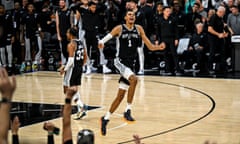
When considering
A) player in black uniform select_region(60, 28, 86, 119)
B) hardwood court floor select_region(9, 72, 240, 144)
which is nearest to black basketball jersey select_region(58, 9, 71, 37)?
hardwood court floor select_region(9, 72, 240, 144)

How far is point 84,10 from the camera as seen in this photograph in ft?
64.6

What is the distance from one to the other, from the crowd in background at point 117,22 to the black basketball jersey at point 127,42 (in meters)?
6.63

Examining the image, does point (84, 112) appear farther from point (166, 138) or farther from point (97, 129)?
point (166, 138)

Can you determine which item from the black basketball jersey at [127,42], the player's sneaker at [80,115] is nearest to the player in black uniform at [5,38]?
the player's sneaker at [80,115]

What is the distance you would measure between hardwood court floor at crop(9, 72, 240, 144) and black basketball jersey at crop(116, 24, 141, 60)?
1449 mm

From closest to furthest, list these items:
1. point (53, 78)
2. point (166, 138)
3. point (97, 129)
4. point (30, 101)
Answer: point (166, 138), point (97, 129), point (30, 101), point (53, 78)

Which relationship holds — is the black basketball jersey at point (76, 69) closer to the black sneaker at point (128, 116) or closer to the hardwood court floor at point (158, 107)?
the hardwood court floor at point (158, 107)

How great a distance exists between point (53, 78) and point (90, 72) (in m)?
1.39

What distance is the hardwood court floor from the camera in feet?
36.5

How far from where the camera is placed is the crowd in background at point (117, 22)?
63.8 feet

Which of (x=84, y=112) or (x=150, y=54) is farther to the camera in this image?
(x=150, y=54)

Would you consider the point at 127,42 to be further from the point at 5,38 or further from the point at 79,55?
the point at 5,38

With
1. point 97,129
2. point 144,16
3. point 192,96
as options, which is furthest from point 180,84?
point 97,129

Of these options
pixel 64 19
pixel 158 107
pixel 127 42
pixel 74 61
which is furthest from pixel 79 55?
pixel 64 19
